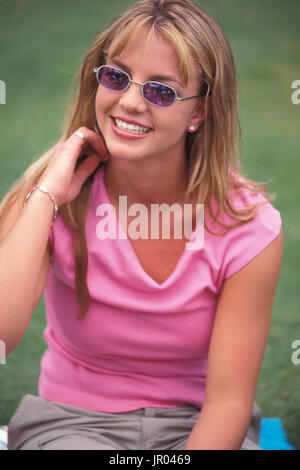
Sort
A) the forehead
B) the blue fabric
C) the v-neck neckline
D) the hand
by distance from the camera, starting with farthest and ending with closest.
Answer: the blue fabric, the v-neck neckline, the hand, the forehead

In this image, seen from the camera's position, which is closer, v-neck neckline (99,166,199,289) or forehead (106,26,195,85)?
forehead (106,26,195,85)

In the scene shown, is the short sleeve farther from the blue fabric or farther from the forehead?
the blue fabric

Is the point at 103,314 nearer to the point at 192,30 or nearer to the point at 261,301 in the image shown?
the point at 261,301

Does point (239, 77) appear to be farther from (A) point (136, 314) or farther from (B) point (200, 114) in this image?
(A) point (136, 314)

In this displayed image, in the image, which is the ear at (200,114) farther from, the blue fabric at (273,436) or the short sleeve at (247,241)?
the blue fabric at (273,436)

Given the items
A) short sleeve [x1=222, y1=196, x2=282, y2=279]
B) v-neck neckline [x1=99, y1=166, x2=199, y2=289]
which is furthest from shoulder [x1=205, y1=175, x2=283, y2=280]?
v-neck neckline [x1=99, y1=166, x2=199, y2=289]

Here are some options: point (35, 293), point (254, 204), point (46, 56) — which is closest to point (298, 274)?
point (254, 204)

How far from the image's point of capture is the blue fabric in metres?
2.94

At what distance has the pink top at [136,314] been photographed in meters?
2.21

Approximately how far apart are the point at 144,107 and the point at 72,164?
307 millimetres

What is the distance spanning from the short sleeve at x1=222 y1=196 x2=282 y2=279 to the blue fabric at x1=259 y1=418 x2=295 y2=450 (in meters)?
1.10

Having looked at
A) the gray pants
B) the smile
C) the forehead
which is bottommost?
the gray pants

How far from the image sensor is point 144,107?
2025mm

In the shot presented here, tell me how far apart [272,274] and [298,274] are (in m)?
2.77
